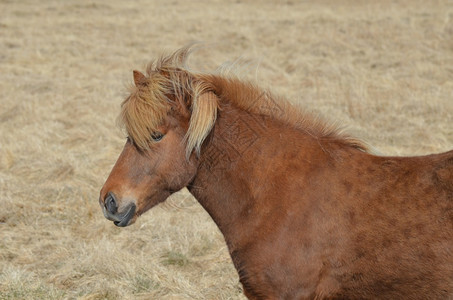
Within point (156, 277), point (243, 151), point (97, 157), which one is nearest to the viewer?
point (243, 151)

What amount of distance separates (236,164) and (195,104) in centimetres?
43

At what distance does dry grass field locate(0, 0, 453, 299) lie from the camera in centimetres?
512

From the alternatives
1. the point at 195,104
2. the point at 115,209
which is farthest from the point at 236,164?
the point at 115,209

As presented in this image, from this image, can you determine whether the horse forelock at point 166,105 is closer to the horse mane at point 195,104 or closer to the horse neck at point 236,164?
the horse mane at point 195,104

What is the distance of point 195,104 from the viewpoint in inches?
130

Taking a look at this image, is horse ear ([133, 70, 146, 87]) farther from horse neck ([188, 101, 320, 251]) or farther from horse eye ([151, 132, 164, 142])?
horse neck ([188, 101, 320, 251])

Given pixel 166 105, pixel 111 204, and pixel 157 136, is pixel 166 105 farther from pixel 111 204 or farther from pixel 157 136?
pixel 111 204

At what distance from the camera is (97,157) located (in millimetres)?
7965

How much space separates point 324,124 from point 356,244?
0.79 m

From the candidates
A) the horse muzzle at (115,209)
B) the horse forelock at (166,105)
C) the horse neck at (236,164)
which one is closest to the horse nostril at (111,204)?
the horse muzzle at (115,209)

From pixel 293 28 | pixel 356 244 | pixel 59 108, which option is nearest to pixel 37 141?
pixel 59 108

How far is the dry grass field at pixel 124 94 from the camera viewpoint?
16.8 ft

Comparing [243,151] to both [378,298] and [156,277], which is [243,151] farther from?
[156,277]

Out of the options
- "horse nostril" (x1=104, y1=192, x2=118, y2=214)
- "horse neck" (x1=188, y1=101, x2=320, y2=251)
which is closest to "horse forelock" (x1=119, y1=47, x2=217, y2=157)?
"horse neck" (x1=188, y1=101, x2=320, y2=251)
